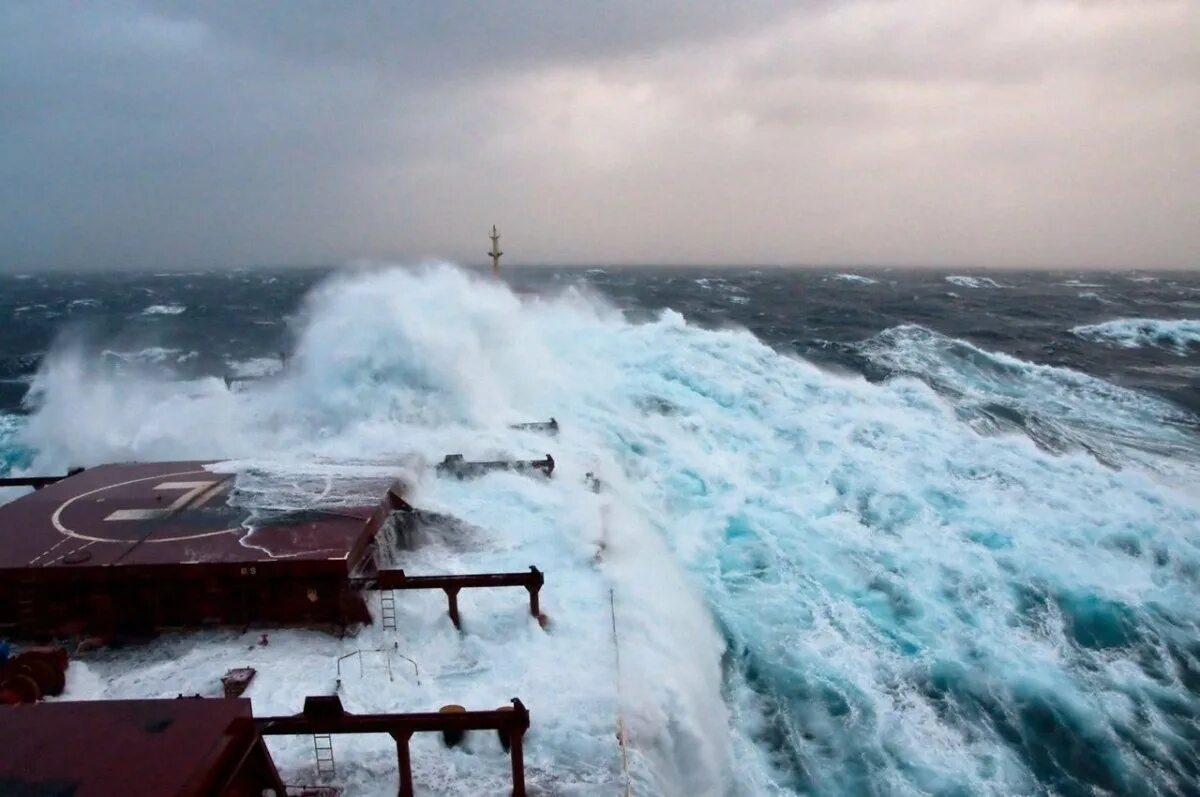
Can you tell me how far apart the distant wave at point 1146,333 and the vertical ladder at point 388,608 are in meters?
39.7

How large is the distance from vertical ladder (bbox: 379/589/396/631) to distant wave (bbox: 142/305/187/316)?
54685 millimetres

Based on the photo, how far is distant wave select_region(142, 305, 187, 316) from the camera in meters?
53.2

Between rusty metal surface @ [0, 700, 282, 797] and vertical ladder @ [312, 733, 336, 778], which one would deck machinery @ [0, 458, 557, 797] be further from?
vertical ladder @ [312, 733, 336, 778]

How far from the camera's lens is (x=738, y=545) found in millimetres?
12359

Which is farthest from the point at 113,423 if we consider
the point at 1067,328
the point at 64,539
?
the point at 1067,328

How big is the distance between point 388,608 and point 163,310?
5884 centimetres

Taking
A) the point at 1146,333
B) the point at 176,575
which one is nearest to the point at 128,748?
the point at 176,575

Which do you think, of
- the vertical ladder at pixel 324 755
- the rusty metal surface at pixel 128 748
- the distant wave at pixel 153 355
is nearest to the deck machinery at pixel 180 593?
the rusty metal surface at pixel 128 748

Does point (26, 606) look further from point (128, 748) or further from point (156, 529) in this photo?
point (128, 748)

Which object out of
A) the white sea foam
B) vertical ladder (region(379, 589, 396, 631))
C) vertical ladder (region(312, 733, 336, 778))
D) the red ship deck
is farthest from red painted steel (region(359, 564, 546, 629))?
the white sea foam

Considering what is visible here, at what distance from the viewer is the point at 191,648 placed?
7.82 meters

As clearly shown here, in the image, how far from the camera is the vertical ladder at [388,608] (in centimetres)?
811

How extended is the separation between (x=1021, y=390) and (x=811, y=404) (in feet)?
30.0

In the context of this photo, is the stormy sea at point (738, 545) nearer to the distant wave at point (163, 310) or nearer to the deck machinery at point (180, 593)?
the deck machinery at point (180, 593)
